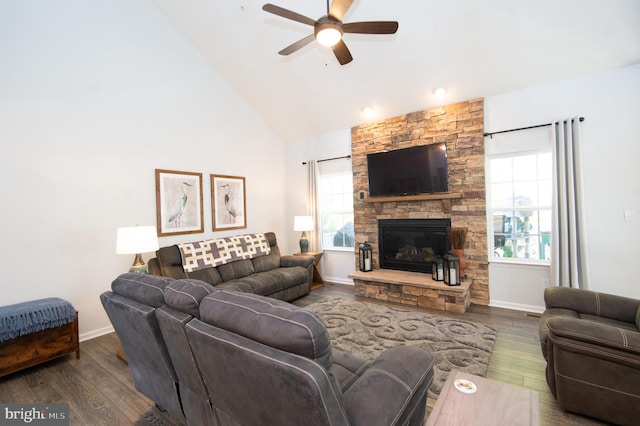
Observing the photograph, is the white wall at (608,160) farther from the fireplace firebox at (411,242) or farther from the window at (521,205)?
the fireplace firebox at (411,242)

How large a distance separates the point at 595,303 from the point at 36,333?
Result: 4829mm

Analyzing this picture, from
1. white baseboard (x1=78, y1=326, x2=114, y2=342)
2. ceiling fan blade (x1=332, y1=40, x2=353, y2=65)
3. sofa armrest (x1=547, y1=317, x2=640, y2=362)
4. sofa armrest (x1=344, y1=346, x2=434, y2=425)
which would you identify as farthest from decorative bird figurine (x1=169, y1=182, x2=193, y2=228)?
sofa armrest (x1=547, y1=317, x2=640, y2=362)

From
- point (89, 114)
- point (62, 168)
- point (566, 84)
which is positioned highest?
point (566, 84)

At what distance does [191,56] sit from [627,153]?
5799mm

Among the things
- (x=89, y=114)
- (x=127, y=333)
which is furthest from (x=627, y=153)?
(x=89, y=114)

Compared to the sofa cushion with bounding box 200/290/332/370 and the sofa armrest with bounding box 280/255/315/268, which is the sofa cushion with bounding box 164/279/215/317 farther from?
the sofa armrest with bounding box 280/255/315/268

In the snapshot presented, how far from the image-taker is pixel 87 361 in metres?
2.77

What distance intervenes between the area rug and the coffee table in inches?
29.9

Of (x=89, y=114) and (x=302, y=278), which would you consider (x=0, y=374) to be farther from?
(x=302, y=278)

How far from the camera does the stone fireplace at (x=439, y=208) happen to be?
155 inches

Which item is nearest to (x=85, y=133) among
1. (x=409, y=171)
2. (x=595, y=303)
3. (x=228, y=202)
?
(x=228, y=202)

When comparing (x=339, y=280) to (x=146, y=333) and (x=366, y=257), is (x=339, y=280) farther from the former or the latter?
(x=146, y=333)

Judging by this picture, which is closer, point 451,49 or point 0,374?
point 0,374

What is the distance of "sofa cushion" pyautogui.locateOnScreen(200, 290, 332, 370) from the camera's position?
1049 mm
